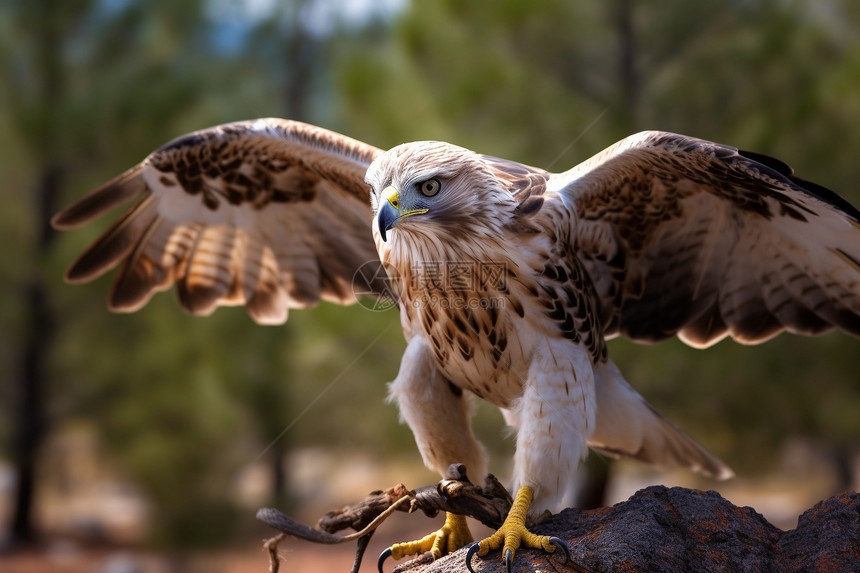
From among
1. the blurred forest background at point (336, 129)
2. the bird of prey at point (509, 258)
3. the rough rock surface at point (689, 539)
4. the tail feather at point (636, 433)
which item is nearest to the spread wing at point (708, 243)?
the bird of prey at point (509, 258)

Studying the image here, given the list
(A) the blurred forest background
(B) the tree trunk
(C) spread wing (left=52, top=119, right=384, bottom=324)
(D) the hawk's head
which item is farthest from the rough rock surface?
(B) the tree trunk

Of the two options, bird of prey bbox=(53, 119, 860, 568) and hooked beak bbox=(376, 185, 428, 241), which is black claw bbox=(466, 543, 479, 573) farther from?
hooked beak bbox=(376, 185, 428, 241)

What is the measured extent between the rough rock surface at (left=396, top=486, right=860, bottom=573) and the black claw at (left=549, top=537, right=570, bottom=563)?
0.09 feet

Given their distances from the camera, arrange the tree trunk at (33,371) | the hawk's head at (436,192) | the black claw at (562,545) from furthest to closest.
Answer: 1. the tree trunk at (33,371)
2. the hawk's head at (436,192)
3. the black claw at (562,545)

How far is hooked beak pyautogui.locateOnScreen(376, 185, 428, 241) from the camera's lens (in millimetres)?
2406

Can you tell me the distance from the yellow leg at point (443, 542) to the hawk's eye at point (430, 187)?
125 centimetres

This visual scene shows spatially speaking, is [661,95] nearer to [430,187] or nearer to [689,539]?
[430,187]

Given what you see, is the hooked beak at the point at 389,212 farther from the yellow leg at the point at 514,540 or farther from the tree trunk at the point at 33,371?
the tree trunk at the point at 33,371

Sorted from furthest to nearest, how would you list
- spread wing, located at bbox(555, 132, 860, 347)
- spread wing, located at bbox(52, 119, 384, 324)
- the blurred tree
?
the blurred tree < spread wing, located at bbox(52, 119, 384, 324) < spread wing, located at bbox(555, 132, 860, 347)

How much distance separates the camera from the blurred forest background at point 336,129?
6.09m

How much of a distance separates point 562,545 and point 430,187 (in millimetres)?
1203

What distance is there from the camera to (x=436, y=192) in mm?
2547

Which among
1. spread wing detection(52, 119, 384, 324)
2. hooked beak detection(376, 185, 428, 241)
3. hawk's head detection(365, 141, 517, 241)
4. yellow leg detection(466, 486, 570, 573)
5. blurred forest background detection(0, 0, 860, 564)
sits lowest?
yellow leg detection(466, 486, 570, 573)

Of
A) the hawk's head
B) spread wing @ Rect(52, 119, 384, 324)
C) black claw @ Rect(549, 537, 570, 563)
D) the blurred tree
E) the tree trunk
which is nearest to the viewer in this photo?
black claw @ Rect(549, 537, 570, 563)
